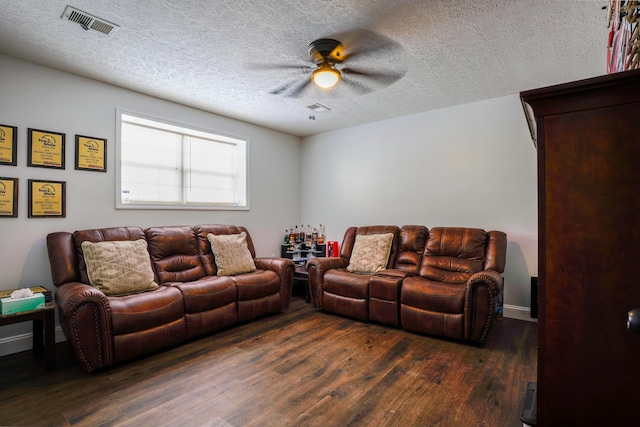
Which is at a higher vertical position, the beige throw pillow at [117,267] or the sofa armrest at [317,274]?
the beige throw pillow at [117,267]

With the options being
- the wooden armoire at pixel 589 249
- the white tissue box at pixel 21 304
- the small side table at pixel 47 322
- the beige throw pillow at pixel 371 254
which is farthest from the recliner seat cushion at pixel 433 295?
the white tissue box at pixel 21 304

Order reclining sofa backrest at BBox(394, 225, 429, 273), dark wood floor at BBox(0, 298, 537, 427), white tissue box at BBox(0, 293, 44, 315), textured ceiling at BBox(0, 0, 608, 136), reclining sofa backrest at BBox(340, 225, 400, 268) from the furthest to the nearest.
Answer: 1. reclining sofa backrest at BBox(340, 225, 400, 268)
2. reclining sofa backrest at BBox(394, 225, 429, 273)
3. white tissue box at BBox(0, 293, 44, 315)
4. textured ceiling at BBox(0, 0, 608, 136)
5. dark wood floor at BBox(0, 298, 537, 427)

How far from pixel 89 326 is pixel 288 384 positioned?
1530 millimetres

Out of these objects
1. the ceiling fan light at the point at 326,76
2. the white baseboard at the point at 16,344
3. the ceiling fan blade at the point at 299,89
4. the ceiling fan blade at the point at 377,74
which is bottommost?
the white baseboard at the point at 16,344

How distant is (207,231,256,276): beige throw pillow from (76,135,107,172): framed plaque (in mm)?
1346

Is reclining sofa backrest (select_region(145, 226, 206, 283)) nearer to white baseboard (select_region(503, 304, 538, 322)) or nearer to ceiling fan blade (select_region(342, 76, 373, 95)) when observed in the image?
ceiling fan blade (select_region(342, 76, 373, 95))

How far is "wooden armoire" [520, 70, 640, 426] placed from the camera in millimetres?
644

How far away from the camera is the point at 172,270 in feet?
11.6

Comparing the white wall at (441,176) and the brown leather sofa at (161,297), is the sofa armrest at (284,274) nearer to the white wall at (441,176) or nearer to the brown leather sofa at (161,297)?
the brown leather sofa at (161,297)

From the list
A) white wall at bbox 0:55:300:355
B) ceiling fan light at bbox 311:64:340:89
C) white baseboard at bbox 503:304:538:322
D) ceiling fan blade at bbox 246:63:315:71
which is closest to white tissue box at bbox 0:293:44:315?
white wall at bbox 0:55:300:355

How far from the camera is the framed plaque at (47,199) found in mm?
2916

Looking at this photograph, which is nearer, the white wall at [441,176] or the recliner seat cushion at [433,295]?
the recliner seat cushion at [433,295]

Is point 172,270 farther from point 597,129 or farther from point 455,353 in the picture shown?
point 597,129

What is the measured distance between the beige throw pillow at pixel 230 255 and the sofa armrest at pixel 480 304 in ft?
7.90
